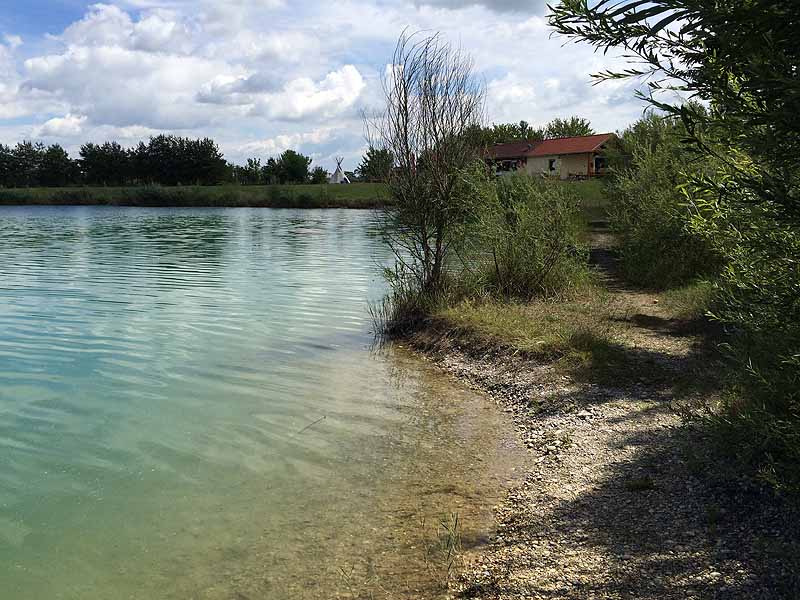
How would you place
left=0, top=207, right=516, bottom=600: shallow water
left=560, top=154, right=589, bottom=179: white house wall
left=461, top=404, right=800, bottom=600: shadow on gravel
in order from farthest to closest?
left=560, top=154, right=589, bottom=179: white house wall
left=0, top=207, right=516, bottom=600: shallow water
left=461, top=404, right=800, bottom=600: shadow on gravel

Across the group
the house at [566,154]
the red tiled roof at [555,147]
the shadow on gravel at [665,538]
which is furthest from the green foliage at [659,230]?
the red tiled roof at [555,147]

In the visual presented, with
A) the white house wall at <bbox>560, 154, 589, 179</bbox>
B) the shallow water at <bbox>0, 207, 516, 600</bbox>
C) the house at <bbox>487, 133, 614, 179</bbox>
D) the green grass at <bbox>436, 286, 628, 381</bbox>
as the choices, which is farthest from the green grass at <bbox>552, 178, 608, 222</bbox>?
the white house wall at <bbox>560, 154, 589, 179</bbox>

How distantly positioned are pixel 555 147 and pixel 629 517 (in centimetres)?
7260

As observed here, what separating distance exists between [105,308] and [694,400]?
13.4 metres

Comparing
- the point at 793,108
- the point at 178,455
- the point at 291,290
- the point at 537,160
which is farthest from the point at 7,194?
the point at 793,108

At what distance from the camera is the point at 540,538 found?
5367mm

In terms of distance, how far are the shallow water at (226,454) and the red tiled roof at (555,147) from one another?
5853cm

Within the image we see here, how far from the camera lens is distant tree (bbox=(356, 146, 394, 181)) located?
13.5 metres

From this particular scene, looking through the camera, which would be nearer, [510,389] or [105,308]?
[510,389]

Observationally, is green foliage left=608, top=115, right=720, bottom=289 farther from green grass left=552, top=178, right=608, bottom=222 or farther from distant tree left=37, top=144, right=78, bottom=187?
distant tree left=37, top=144, right=78, bottom=187

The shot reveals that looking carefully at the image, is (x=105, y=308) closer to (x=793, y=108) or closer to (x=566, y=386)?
(x=566, y=386)

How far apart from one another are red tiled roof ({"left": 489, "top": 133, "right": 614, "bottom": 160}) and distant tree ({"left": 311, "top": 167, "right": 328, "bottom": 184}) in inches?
1121

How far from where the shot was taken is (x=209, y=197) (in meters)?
76.5

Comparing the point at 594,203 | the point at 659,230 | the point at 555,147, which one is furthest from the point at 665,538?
the point at 555,147
